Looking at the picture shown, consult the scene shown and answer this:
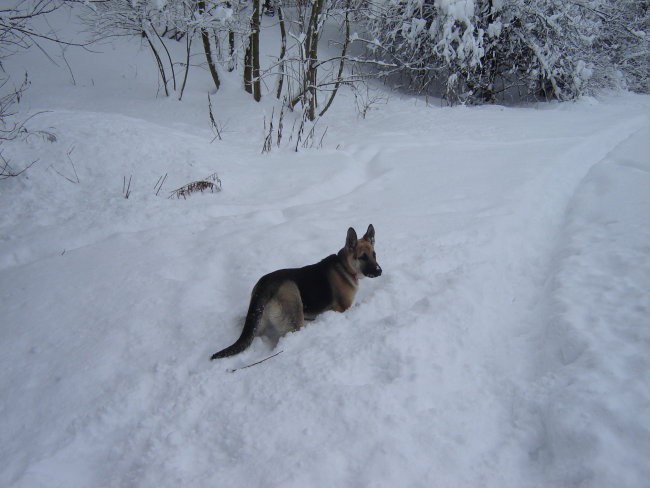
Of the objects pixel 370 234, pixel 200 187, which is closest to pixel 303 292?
pixel 370 234

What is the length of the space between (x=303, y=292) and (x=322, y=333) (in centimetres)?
41

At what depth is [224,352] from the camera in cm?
305

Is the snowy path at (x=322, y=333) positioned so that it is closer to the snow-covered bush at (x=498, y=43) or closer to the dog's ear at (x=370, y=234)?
the dog's ear at (x=370, y=234)

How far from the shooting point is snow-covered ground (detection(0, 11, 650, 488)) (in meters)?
2.29

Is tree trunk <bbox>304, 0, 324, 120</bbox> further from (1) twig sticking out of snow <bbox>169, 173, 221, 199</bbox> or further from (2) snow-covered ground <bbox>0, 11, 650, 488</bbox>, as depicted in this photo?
(1) twig sticking out of snow <bbox>169, 173, 221, 199</bbox>

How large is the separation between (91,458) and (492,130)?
9.95m

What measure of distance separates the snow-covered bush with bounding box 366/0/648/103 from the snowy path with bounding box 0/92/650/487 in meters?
7.79

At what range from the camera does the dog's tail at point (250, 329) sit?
120 inches

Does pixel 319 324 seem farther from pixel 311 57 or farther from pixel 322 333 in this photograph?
pixel 311 57

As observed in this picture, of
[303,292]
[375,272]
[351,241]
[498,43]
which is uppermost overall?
[498,43]

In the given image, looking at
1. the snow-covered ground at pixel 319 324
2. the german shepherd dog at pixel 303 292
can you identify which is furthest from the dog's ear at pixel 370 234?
the snow-covered ground at pixel 319 324

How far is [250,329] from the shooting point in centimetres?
315

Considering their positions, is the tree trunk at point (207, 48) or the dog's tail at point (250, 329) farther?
the tree trunk at point (207, 48)

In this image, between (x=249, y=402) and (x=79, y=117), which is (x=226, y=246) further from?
(x=79, y=117)
